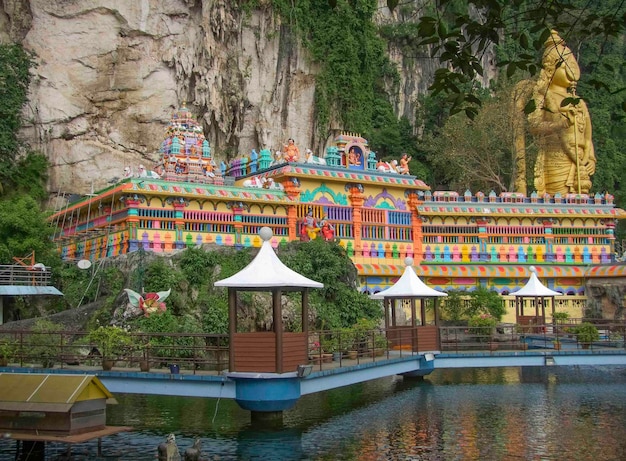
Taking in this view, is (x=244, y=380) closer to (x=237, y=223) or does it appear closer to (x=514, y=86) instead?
(x=237, y=223)

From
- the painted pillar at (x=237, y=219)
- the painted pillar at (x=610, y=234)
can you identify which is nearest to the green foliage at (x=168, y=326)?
the painted pillar at (x=237, y=219)

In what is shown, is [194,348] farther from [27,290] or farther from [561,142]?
[561,142]

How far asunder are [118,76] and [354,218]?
1442cm

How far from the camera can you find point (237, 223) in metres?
30.0

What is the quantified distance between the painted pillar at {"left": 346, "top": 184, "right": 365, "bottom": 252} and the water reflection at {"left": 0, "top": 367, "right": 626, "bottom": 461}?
1036cm

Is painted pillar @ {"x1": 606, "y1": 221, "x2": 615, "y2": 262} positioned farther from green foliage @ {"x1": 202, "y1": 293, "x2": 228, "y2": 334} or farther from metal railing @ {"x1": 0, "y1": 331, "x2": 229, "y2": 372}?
metal railing @ {"x1": 0, "y1": 331, "x2": 229, "y2": 372}

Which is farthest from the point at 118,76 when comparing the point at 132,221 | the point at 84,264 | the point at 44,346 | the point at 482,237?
the point at 44,346

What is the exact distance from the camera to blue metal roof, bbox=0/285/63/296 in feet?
87.2

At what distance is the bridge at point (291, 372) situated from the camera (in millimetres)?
16516

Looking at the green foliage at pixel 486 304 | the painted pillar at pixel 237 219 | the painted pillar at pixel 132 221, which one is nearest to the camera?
the painted pillar at pixel 132 221

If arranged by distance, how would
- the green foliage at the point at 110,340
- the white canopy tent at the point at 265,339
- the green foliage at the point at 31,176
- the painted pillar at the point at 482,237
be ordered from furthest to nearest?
the painted pillar at the point at 482,237 → the green foliage at the point at 31,176 → the green foliage at the point at 110,340 → the white canopy tent at the point at 265,339

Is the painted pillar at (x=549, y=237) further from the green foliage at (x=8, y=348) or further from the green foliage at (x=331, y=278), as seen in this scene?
the green foliage at (x=8, y=348)

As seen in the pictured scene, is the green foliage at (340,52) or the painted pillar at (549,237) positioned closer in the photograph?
the painted pillar at (549,237)

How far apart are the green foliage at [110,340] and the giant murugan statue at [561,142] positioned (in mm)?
26568
